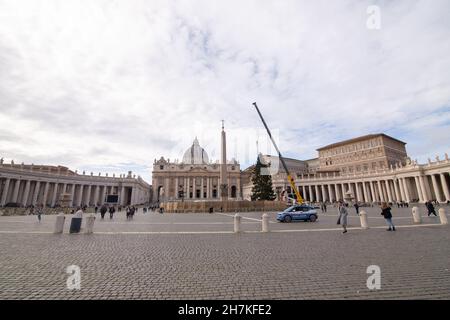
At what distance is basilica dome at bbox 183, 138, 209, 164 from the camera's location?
13152 cm

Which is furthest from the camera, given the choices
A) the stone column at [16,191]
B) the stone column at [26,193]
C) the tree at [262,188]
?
the stone column at [26,193]

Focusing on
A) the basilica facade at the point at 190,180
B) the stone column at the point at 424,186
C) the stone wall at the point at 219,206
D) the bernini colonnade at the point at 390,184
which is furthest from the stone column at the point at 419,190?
the basilica facade at the point at 190,180

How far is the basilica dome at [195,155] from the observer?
132m

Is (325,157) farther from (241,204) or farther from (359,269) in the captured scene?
(359,269)

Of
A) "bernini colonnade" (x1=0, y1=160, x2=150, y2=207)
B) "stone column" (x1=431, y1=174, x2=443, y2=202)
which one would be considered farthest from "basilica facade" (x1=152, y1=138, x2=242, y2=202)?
"stone column" (x1=431, y1=174, x2=443, y2=202)

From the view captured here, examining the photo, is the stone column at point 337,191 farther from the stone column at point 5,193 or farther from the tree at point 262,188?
the stone column at point 5,193

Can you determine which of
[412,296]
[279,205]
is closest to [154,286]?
[412,296]

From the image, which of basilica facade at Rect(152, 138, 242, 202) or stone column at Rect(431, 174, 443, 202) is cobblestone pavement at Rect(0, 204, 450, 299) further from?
basilica facade at Rect(152, 138, 242, 202)

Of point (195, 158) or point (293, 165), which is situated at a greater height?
point (195, 158)

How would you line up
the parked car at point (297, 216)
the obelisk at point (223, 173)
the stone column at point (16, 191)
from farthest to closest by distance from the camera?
the stone column at point (16, 191) < the obelisk at point (223, 173) < the parked car at point (297, 216)

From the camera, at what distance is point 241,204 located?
1465 inches

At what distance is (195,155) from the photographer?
13312cm

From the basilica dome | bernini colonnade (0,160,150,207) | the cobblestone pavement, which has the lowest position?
the cobblestone pavement

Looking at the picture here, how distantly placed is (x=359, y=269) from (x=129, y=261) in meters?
6.18
